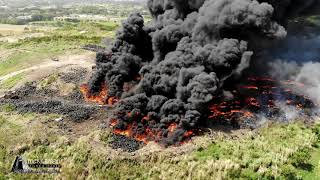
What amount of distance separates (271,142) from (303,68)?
460 inches

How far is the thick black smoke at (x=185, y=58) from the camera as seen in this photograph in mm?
32812

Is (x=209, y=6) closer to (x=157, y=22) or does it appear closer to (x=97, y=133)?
(x=157, y=22)

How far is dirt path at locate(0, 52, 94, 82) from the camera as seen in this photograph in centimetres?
5153

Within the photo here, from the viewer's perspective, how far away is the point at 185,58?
3469 cm

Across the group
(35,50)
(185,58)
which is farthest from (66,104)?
(35,50)

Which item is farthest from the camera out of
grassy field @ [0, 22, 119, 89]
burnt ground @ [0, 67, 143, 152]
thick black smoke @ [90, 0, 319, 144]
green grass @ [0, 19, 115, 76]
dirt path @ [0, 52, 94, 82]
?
green grass @ [0, 19, 115, 76]

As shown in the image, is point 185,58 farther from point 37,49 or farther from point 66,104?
point 37,49

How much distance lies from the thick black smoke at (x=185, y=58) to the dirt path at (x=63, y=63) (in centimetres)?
1288

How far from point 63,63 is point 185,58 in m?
22.7

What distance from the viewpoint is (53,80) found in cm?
4584

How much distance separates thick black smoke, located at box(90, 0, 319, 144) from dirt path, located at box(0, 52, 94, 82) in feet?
42.3

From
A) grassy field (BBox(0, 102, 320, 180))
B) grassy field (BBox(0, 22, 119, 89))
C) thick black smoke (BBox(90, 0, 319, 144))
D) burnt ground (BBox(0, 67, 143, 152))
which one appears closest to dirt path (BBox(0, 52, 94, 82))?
grassy field (BBox(0, 22, 119, 89))

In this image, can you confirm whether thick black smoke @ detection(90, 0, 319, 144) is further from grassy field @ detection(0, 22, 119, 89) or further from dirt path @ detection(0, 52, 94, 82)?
grassy field @ detection(0, 22, 119, 89)

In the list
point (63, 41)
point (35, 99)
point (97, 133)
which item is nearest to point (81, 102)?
point (35, 99)
